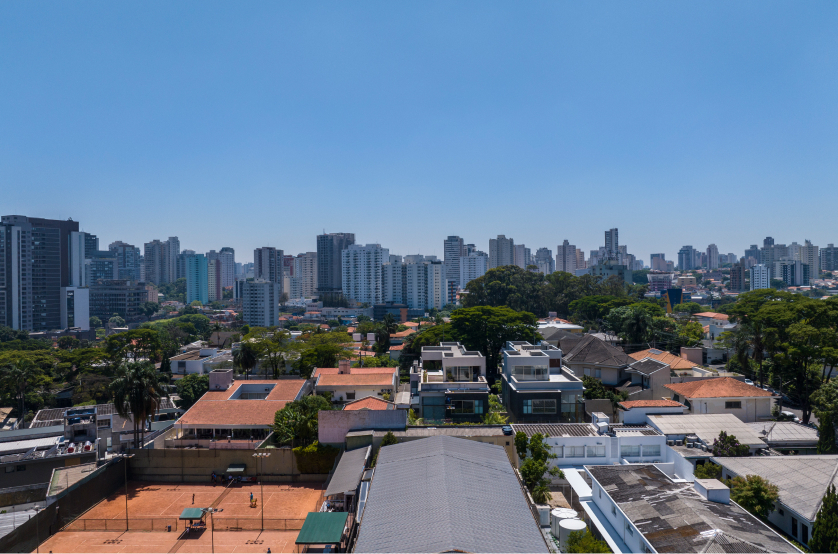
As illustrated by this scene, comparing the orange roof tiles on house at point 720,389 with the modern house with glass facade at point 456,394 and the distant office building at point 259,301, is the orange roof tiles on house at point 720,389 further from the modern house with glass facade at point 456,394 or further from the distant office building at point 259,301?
the distant office building at point 259,301

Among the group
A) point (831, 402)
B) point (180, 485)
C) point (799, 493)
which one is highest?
point (831, 402)

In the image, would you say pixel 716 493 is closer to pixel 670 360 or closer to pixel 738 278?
pixel 670 360

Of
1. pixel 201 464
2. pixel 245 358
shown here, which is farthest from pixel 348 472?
pixel 245 358

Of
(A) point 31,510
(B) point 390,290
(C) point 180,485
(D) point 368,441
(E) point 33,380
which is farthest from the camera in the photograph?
(B) point 390,290

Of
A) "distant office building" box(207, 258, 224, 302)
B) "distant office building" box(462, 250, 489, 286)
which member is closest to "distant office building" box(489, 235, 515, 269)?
"distant office building" box(462, 250, 489, 286)

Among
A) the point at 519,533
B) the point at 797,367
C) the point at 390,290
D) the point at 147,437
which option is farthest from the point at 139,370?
the point at 390,290

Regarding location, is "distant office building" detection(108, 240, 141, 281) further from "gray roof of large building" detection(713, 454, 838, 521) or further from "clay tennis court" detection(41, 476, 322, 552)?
"gray roof of large building" detection(713, 454, 838, 521)

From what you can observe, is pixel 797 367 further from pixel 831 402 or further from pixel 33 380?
pixel 33 380
